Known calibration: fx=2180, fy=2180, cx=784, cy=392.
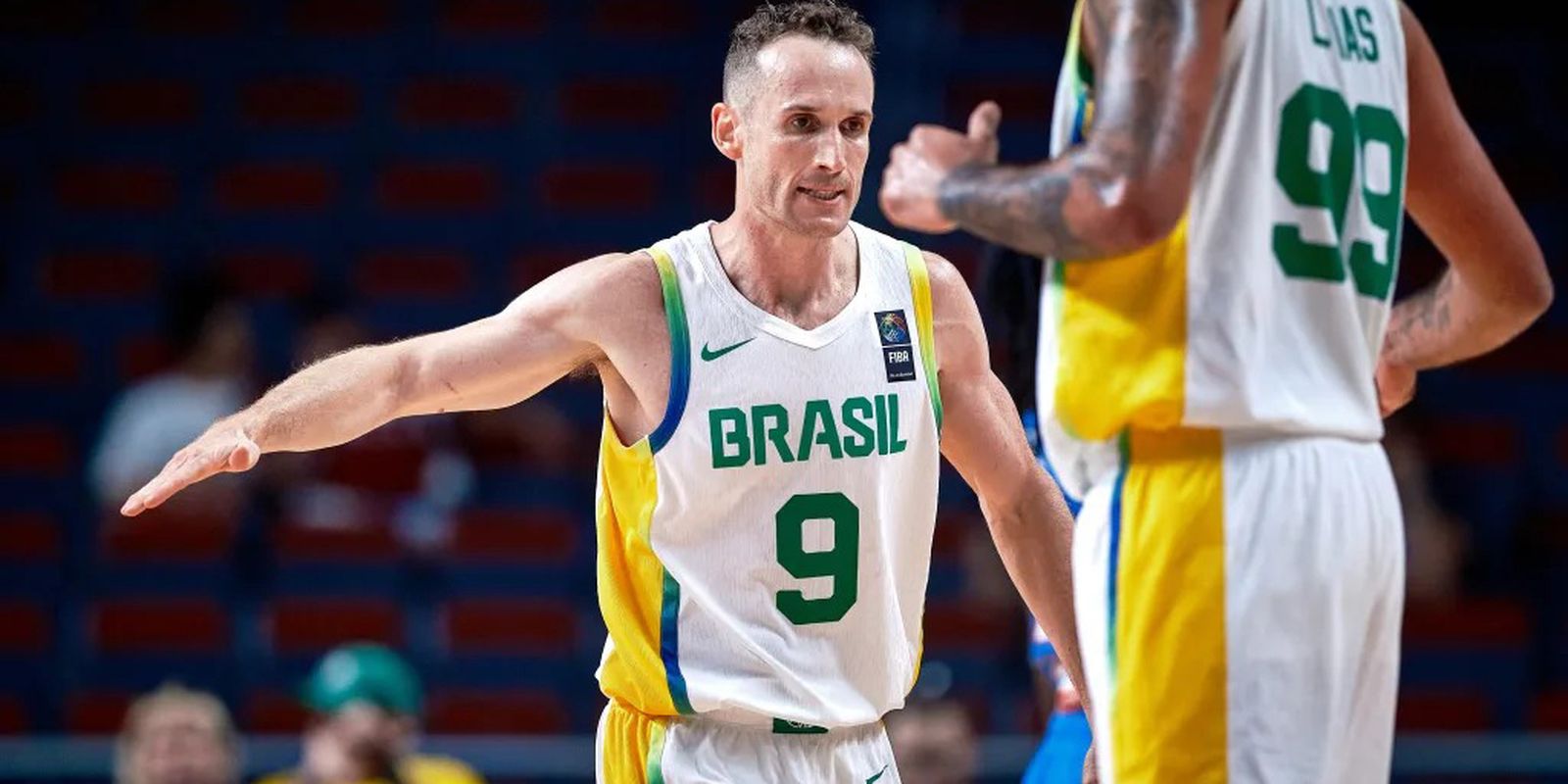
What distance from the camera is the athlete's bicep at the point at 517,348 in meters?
4.57

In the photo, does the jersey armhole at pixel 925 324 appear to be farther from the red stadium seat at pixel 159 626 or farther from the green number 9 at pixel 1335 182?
the red stadium seat at pixel 159 626

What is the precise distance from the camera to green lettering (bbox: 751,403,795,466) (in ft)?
15.1

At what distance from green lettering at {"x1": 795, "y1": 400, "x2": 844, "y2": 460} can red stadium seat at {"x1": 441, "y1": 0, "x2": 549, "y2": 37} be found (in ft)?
32.5

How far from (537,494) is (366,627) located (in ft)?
4.00

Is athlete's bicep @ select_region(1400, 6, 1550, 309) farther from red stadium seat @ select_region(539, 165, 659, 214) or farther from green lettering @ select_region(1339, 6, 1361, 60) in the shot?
red stadium seat @ select_region(539, 165, 659, 214)

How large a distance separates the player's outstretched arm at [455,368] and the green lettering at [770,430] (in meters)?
0.37

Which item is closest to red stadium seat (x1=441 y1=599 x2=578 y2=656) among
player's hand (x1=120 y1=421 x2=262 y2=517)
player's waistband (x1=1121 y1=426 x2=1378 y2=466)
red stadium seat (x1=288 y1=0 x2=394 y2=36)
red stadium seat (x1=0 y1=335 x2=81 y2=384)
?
red stadium seat (x1=0 y1=335 x2=81 y2=384)

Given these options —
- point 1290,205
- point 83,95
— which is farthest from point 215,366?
point 1290,205

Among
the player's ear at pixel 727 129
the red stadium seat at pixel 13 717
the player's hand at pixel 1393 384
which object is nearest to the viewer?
the player's hand at pixel 1393 384

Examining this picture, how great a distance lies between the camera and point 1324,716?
3.41 metres

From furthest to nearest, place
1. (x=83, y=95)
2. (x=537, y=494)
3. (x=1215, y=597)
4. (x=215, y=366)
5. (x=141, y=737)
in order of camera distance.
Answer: (x=83, y=95) < (x=537, y=494) < (x=215, y=366) < (x=141, y=737) < (x=1215, y=597)

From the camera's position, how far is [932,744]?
764cm

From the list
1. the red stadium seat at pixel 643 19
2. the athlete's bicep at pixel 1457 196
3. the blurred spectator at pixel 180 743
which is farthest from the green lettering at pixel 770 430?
the red stadium seat at pixel 643 19

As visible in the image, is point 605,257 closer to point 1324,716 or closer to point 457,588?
point 1324,716
